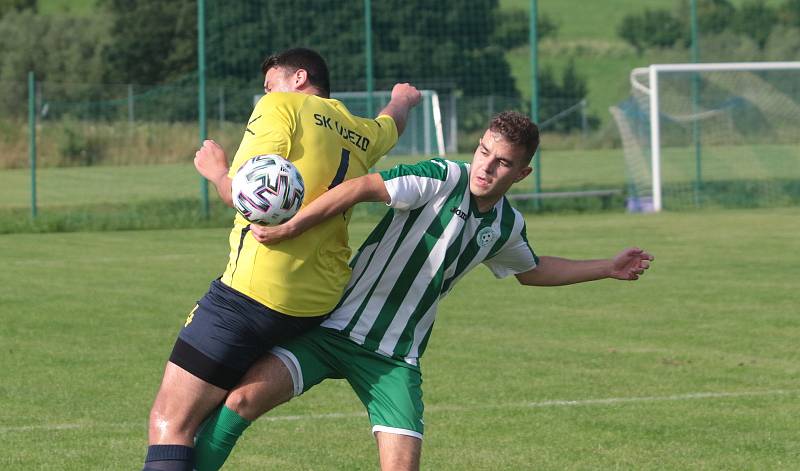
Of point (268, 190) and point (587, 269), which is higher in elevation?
point (268, 190)

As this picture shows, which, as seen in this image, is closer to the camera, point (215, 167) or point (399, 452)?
point (399, 452)

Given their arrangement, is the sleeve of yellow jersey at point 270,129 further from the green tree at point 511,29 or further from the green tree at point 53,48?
the green tree at point 53,48

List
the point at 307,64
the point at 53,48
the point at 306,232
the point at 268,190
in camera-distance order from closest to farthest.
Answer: the point at 268,190, the point at 306,232, the point at 307,64, the point at 53,48

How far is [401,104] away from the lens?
6.53 m

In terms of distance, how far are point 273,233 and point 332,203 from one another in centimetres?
25

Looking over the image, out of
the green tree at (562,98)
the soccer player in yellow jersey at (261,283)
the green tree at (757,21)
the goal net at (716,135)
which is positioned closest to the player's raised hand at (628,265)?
the soccer player in yellow jersey at (261,283)

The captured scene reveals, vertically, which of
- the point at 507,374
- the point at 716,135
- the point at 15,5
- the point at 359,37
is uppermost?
the point at 15,5

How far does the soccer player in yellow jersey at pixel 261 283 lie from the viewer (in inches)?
215

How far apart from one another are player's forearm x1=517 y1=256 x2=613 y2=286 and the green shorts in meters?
0.86

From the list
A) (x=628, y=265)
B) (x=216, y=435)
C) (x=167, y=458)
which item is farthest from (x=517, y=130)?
(x=167, y=458)

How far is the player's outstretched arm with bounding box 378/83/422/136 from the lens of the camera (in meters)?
6.44

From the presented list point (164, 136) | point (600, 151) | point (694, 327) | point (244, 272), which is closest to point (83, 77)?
point (600, 151)

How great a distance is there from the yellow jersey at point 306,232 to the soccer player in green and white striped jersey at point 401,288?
0.51 ft

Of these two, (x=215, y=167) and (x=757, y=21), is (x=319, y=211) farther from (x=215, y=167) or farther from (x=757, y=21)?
(x=757, y=21)
